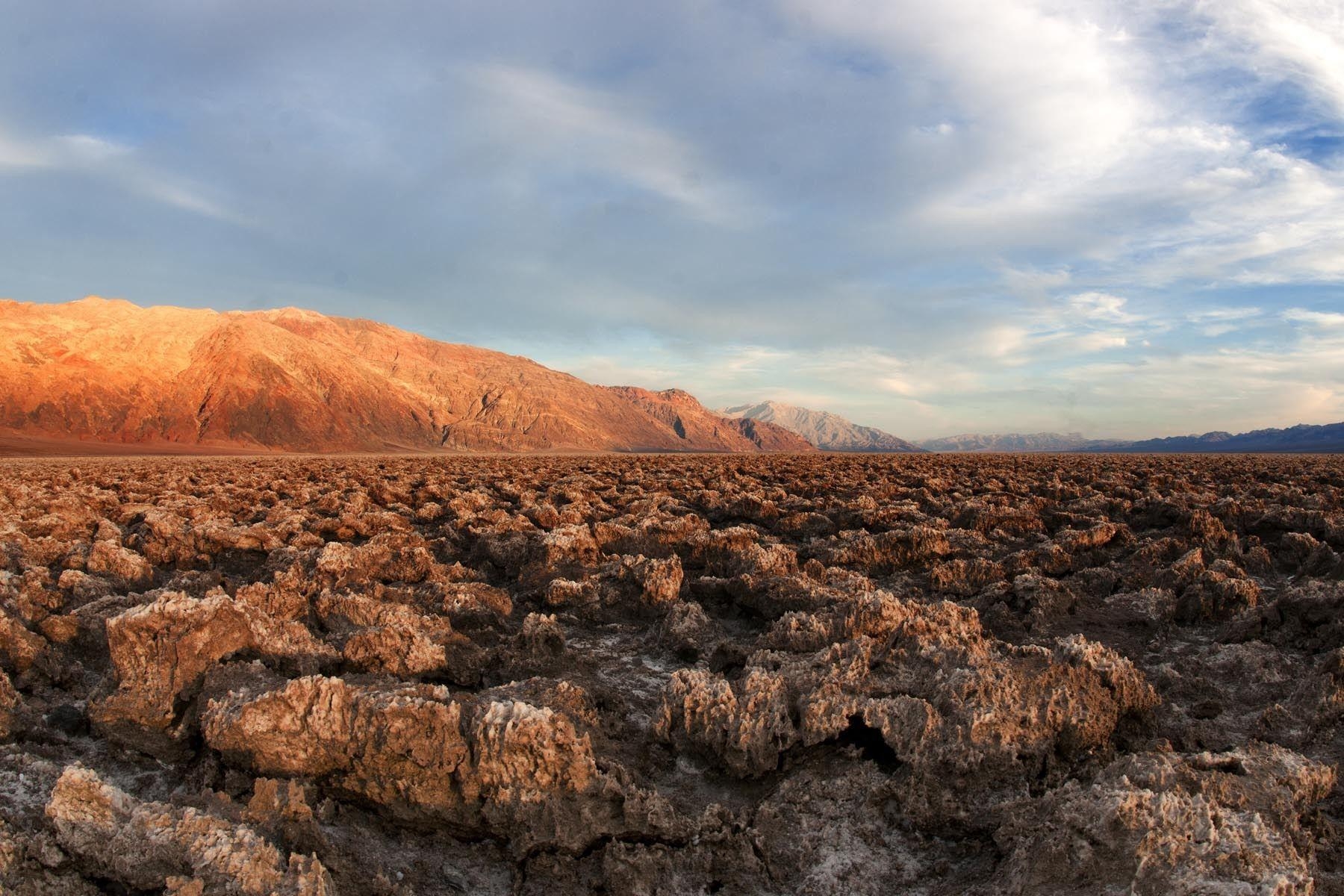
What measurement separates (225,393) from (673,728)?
9795 centimetres

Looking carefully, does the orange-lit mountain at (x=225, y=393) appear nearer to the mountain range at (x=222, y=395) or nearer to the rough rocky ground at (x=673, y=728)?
the mountain range at (x=222, y=395)

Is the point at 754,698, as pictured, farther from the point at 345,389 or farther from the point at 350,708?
the point at 345,389

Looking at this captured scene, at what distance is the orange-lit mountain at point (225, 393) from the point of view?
73.3 metres

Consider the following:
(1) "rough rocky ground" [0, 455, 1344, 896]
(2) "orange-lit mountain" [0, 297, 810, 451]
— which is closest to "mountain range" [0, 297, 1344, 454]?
(2) "orange-lit mountain" [0, 297, 810, 451]

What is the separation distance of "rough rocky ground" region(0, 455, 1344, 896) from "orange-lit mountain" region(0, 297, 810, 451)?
77.6 m

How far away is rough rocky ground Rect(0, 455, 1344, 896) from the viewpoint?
7.54 feet

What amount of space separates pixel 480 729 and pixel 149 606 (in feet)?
7.16

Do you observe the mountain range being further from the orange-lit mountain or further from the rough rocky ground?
the rough rocky ground

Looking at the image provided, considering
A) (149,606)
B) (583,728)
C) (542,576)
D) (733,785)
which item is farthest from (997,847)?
(542,576)

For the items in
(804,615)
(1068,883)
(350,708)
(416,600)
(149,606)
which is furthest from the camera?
(416,600)

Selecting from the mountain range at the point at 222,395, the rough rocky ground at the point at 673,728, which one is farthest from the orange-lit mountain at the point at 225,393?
the rough rocky ground at the point at 673,728

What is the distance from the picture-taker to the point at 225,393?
85.2 m

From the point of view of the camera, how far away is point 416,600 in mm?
5613

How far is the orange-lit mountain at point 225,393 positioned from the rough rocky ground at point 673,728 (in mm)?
77608
